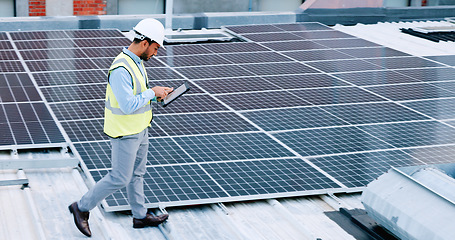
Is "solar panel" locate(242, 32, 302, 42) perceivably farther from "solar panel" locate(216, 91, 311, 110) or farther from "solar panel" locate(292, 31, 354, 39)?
"solar panel" locate(216, 91, 311, 110)

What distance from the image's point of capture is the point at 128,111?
7.38 meters

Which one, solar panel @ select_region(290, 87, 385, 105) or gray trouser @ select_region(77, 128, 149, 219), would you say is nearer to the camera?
gray trouser @ select_region(77, 128, 149, 219)

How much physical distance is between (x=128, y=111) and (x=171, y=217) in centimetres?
158

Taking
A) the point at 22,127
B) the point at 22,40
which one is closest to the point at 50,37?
the point at 22,40

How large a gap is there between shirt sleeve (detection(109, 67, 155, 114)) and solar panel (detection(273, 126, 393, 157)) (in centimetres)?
351

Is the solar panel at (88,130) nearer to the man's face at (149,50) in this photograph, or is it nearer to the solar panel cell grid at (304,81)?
the man's face at (149,50)

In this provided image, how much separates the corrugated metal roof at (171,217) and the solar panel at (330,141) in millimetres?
1320

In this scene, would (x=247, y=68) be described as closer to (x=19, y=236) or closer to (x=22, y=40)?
(x=22, y=40)

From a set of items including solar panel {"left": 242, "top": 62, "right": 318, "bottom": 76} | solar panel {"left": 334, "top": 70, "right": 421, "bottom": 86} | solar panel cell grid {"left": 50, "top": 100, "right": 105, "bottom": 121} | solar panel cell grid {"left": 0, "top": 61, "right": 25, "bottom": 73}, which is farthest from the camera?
solar panel {"left": 242, "top": 62, "right": 318, "bottom": 76}

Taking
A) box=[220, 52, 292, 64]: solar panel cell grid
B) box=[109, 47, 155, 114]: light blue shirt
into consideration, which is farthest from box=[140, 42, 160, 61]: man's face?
box=[220, 52, 292, 64]: solar panel cell grid

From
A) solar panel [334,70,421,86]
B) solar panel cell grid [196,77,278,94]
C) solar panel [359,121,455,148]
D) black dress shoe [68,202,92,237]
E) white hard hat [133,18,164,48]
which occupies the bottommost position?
A: black dress shoe [68,202,92,237]

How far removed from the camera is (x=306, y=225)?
8469 millimetres

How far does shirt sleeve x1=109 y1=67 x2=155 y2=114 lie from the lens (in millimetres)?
7328

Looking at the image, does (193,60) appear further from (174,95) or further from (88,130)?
(174,95)
